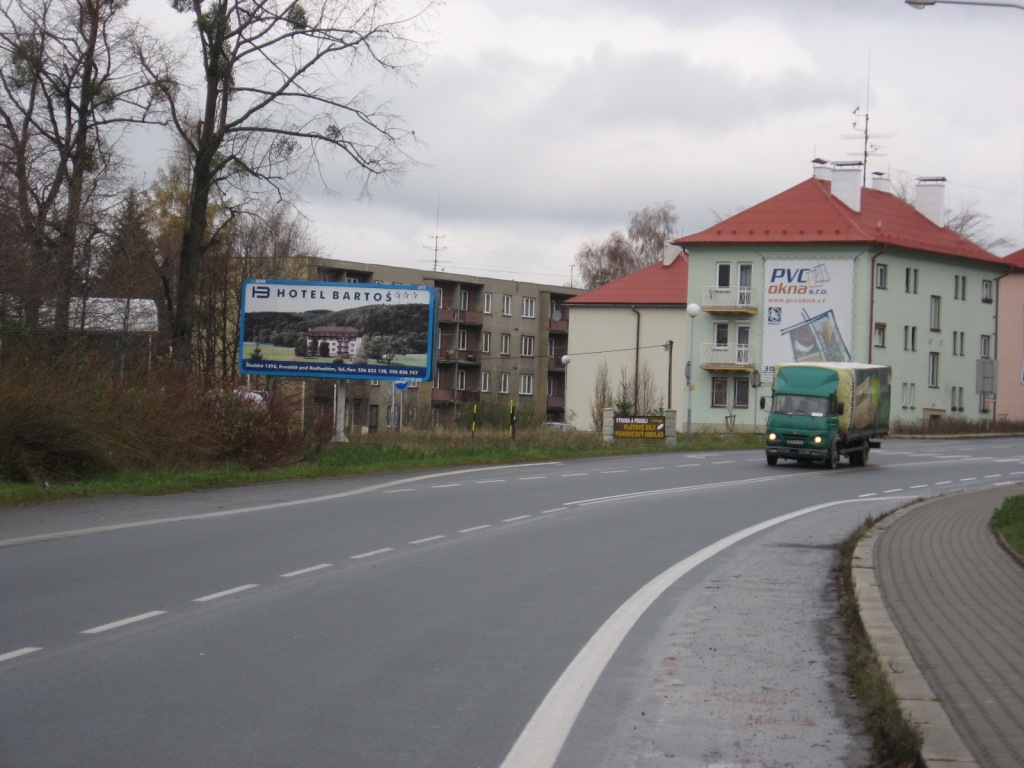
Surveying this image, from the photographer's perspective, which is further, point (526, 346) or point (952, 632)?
point (526, 346)

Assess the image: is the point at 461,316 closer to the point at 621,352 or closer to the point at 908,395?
the point at 621,352

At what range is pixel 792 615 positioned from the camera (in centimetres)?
1041

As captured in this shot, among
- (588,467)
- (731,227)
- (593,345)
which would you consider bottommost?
(588,467)

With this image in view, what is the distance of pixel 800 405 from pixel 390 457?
11773mm

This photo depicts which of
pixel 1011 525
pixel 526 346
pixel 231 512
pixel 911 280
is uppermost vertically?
pixel 911 280

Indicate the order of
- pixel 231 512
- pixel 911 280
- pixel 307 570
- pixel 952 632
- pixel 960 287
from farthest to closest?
pixel 960 287, pixel 911 280, pixel 231 512, pixel 307 570, pixel 952 632

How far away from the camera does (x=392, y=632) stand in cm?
897

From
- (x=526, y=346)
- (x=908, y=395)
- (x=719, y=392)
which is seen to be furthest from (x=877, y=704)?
(x=526, y=346)

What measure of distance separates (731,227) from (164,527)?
55369mm

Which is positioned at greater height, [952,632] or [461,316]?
[461,316]

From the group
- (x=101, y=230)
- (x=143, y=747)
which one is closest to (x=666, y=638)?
(x=143, y=747)

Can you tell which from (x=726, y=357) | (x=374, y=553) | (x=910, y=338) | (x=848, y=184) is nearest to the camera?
(x=374, y=553)

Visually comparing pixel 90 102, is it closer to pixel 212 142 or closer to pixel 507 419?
pixel 212 142

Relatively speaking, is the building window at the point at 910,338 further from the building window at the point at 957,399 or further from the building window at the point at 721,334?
the building window at the point at 721,334
